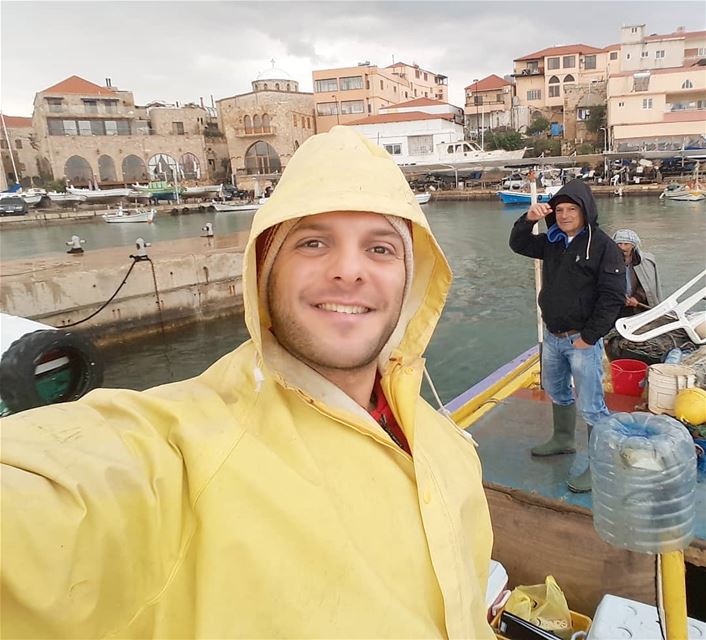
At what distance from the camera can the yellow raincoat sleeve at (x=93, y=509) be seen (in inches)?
28.2

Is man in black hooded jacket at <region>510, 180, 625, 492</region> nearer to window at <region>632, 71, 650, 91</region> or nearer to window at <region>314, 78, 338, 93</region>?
window at <region>632, 71, 650, 91</region>

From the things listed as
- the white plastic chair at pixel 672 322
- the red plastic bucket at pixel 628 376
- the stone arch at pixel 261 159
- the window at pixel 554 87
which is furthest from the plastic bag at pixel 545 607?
the window at pixel 554 87

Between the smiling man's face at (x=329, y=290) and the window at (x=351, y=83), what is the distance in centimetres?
6633

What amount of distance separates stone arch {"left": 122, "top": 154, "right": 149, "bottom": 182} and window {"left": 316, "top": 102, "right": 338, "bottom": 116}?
22.7 metres

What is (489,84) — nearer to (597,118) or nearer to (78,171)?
(597,118)

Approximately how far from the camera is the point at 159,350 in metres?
11.7

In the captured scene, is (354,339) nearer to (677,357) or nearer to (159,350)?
(677,357)

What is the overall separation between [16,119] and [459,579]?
8164 cm

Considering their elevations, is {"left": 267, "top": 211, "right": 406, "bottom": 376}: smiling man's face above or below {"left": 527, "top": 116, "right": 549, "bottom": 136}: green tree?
below

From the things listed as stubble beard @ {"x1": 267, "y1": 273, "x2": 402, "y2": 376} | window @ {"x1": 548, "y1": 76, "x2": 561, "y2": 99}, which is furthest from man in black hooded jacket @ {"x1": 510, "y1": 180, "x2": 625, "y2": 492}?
window @ {"x1": 548, "y1": 76, "x2": 561, "y2": 99}

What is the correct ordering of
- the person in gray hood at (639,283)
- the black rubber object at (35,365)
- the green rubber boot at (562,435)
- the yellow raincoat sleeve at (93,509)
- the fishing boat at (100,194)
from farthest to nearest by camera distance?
the fishing boat at (100,194) < the person in gray hood at (639,283) < the green rubber boot at (562,435) < the black rubber object at (35,365) < the yellow raincoat sleeve at (93,509)

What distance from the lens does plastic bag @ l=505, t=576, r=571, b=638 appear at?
8.27 ft

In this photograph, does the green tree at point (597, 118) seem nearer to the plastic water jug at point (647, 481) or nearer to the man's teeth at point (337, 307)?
the plastic water jug at point (647, 481)

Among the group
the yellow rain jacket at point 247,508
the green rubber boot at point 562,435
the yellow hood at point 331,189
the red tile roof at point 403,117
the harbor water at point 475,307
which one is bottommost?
the harbor water at point 475,307
